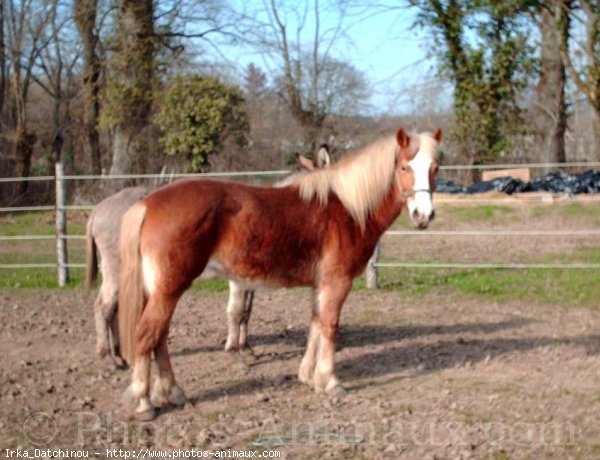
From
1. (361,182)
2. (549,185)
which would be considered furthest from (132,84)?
(361,182)

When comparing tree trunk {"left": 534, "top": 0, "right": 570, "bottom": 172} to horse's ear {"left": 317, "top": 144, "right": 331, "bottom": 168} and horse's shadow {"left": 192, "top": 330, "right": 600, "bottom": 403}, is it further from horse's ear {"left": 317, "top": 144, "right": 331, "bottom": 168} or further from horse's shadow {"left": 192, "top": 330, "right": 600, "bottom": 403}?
horse's ear {"left": 317, "top": 144, "right": 331, "bottom": 168}

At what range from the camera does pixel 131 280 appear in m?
4.38

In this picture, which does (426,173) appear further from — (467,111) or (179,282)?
(467,111)

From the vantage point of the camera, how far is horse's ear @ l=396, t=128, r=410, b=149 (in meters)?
4.75

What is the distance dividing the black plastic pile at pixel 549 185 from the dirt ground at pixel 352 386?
29.9 feet

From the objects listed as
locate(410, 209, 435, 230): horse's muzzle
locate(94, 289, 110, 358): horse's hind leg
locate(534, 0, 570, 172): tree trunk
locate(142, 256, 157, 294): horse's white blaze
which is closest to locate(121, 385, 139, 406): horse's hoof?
locate(142, 256, 157, 294): horse's white blaze

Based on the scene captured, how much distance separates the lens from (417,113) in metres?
23.6

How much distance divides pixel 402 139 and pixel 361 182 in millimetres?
420

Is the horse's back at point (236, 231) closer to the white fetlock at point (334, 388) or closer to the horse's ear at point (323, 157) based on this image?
the white fetlock at point (334, 388)

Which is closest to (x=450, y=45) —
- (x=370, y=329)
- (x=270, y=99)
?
(x=270, y=99)

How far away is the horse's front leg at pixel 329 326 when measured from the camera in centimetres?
485

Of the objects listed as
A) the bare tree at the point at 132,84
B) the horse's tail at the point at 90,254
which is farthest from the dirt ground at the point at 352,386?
the bare tree at the point at 132,84

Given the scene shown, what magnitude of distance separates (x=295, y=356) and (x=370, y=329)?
1.24 metres

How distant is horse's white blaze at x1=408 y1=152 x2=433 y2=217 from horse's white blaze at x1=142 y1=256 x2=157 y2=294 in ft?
5.94
